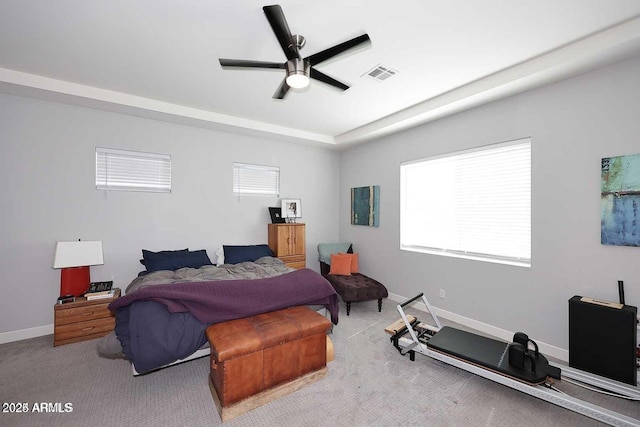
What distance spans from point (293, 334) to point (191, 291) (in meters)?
0.97

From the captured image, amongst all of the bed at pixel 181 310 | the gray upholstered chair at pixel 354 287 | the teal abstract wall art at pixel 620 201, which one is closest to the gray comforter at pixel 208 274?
the bed at pixel 181 310

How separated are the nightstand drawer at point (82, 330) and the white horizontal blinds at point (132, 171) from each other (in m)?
1.75

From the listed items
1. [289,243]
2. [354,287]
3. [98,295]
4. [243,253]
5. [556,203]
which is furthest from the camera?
[289,243]

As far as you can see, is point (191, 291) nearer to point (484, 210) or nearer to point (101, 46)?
point (101, 46)

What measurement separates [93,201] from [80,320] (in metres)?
1.52

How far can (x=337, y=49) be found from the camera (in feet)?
6.48

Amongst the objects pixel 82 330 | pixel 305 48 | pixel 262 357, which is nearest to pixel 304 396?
pixel 262 357

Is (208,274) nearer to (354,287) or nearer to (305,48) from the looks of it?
(354,287)

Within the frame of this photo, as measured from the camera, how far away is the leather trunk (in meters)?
2.02

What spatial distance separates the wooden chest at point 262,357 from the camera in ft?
6.63

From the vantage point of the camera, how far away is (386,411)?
2117mm

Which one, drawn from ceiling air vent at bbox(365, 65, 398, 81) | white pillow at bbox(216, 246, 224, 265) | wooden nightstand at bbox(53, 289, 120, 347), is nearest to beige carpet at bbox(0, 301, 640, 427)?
wooden nightstand at bbox(53, 289, 120, 347)

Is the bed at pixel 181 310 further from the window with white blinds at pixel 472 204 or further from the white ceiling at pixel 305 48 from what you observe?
the window with white blinds at pixel 472 204

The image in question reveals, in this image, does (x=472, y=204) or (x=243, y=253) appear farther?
(x=243, y=253)
